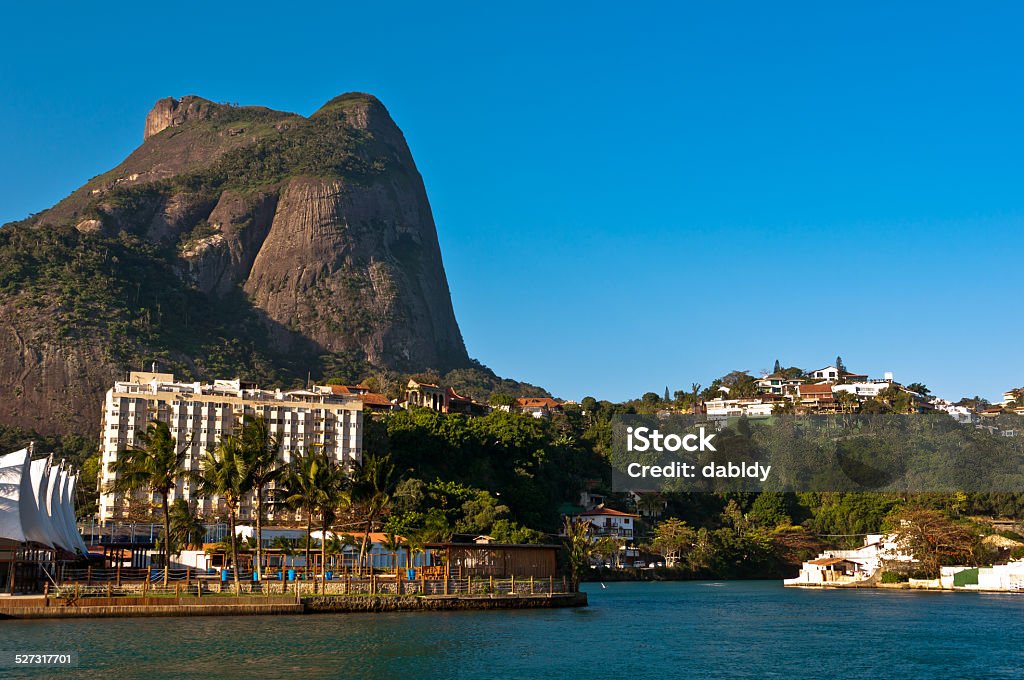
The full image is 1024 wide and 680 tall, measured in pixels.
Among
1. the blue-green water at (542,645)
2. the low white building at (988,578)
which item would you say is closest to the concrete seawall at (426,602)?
the blue-green water at (542,645)

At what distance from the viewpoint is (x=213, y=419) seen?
139000 millimetres

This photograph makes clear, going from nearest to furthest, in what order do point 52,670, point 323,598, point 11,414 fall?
point 52,670 → point 323,598 → point 11,414

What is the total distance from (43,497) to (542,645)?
33.1m

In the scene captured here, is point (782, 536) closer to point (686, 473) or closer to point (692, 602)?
point (686, 473)

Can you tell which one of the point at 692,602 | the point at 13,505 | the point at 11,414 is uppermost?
the point at 11,414

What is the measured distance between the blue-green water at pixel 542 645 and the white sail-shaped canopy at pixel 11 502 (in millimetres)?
4750

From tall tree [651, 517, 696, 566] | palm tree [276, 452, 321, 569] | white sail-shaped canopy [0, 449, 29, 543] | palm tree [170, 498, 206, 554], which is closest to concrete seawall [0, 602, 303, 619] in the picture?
white sail-shaped canopy [0, 449, 29, 543]

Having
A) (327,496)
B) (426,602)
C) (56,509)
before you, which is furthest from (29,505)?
(426,602)

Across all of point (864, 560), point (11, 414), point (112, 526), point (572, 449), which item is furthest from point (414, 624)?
point (11, 414)

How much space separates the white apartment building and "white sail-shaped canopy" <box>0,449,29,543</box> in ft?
212

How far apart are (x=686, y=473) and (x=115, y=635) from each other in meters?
122

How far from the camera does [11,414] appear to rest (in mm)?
184500

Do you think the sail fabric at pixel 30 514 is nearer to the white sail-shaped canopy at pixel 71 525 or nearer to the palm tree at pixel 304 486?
the white sail-shaped canopy at pixel 71 525

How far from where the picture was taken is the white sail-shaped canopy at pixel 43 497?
209ft
